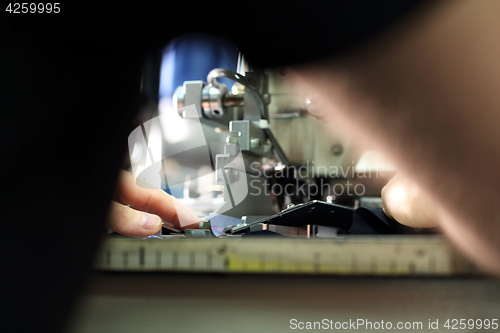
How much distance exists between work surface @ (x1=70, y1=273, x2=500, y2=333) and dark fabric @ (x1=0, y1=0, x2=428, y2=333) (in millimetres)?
84

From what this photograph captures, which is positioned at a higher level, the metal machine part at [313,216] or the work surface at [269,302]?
the metal machine part at [313,216]

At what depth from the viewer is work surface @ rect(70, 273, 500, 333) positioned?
398 millimetres

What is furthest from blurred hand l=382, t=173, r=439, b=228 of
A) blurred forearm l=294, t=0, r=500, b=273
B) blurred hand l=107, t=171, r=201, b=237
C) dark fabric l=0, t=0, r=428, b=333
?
blurred hand l=107, t=171, r=201, b=237

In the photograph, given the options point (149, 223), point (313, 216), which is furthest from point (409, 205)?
point (149, 223)

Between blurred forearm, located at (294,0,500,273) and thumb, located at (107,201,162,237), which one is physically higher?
blurred forearm, located at (294,0,500,273)

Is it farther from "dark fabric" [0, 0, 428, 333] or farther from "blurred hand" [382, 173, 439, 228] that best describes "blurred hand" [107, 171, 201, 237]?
"blurred hand" [382, 173, 439, 228]

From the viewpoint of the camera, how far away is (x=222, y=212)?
78 centimetres

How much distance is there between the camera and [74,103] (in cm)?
55

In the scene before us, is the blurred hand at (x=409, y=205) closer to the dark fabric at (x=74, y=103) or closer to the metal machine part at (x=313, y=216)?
the metal machine part at (x=313, y=216)

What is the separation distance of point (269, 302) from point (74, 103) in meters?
0.42

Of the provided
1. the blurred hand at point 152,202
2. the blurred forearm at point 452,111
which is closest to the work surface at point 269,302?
the blurred forearm at point 452,111

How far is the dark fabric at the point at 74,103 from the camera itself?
19.7 inches

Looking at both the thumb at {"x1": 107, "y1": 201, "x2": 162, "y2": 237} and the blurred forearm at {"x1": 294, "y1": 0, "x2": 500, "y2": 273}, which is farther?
the thumb at {"x1": 107, "y1": 201, "x2": 162, "y2": 237}

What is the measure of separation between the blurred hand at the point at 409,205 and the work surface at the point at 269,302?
0.41ft
